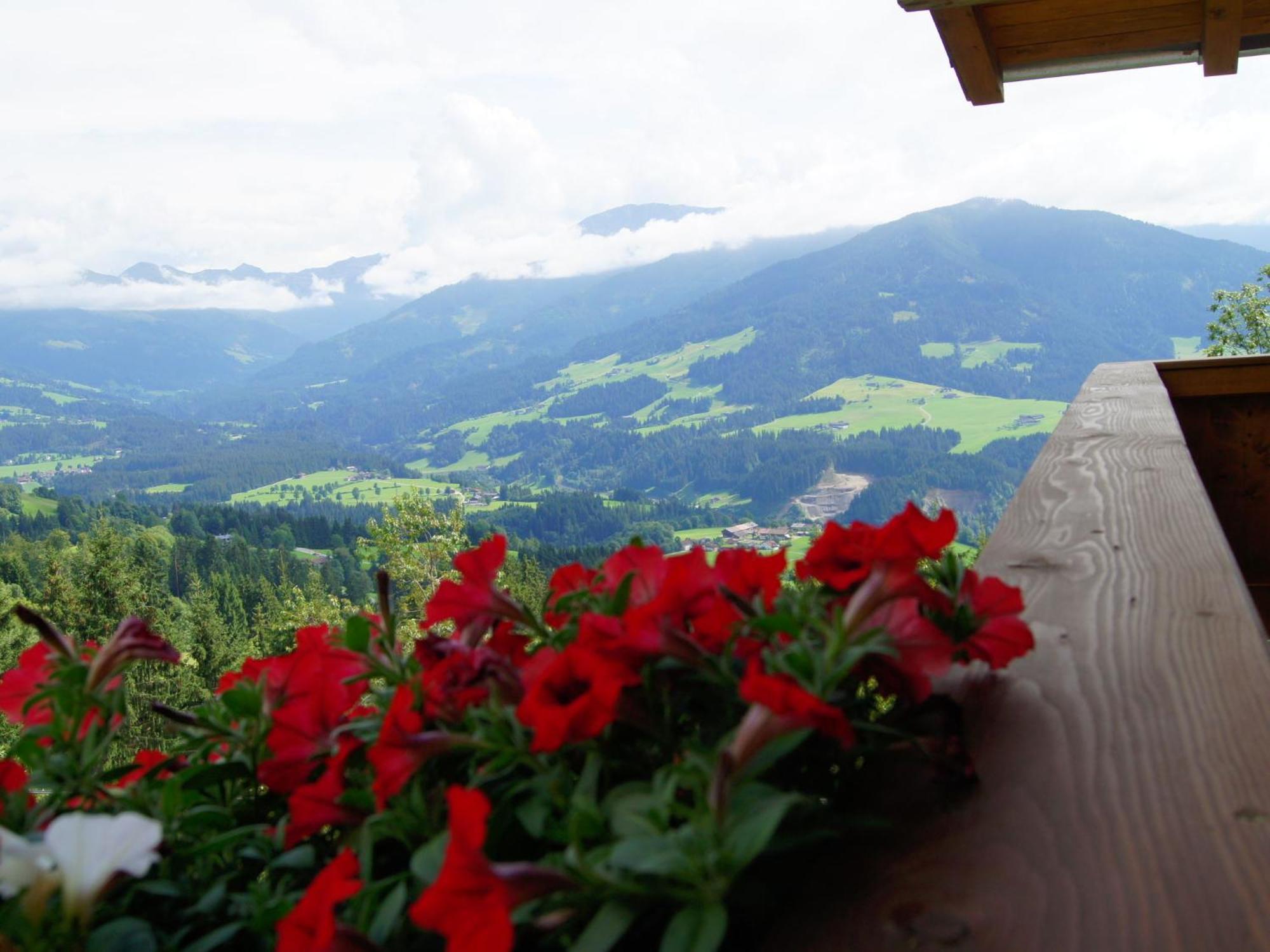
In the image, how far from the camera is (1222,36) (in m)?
2.36

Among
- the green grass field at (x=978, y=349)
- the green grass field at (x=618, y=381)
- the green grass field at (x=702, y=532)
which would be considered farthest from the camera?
the green grass field at (x=978, y=349)

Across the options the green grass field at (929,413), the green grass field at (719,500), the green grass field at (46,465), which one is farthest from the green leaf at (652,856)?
the green grass field at (46,465)

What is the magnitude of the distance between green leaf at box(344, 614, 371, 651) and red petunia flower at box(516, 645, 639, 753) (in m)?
0.14

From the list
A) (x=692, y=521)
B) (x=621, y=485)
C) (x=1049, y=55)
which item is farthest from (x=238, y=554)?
(x=1049, y=55)

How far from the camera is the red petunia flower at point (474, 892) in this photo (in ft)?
1.12

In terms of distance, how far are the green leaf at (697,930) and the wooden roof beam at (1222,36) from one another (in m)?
2.60

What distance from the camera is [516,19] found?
96.2 metres

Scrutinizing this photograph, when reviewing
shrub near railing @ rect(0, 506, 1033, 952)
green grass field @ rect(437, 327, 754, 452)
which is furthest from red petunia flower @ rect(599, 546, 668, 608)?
green grass field @ rect(437, 327, 754, 452)

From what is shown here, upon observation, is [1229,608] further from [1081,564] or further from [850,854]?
[850,854]

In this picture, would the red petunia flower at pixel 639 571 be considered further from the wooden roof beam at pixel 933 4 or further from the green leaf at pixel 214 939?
the wooden roof beam at pixel 933 4

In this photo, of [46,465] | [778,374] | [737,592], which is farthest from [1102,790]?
[46,465]

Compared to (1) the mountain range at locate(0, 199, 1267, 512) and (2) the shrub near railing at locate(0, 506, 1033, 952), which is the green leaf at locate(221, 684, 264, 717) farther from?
(1) the mountain range at locate(0, 199, 1267, 512)

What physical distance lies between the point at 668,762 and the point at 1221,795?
29cm

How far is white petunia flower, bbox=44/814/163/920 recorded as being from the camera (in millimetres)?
382
